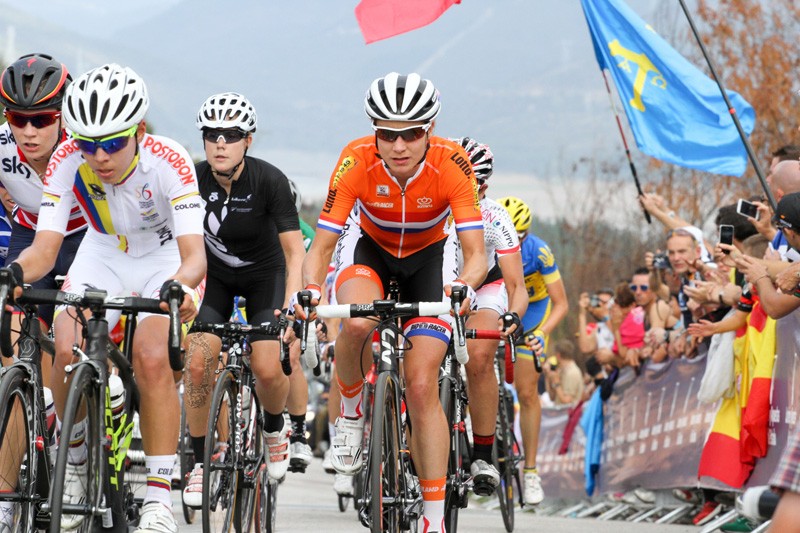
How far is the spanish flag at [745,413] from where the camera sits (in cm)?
977

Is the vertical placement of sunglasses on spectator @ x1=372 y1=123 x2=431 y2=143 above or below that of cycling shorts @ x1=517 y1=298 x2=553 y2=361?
above

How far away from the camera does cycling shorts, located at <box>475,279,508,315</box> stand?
9.79 meters

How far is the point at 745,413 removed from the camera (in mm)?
9953

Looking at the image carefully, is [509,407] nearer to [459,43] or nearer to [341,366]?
[341,366]

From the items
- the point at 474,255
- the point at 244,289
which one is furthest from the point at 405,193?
the point at 244,289

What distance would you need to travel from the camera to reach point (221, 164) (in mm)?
9062

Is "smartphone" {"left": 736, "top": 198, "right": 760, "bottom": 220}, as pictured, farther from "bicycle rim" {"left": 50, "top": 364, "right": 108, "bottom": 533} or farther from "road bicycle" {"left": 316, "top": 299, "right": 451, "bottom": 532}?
"bicycle rim" {"left": 50, "top": 364, "right": 108, "bottom": 533}

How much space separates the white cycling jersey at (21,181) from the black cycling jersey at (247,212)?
0.98 metres

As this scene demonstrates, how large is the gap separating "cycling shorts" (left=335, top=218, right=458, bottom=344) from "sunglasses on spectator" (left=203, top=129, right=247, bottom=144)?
1223 mm

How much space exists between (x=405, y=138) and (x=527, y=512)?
28.9ft

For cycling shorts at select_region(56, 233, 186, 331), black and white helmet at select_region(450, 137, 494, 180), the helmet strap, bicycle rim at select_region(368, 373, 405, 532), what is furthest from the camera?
black and white helmet at select_region(450, 137, 494, 180)

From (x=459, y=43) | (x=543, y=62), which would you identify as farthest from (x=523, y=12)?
(x=543, y=62)

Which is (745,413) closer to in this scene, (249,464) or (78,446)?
(249,464)

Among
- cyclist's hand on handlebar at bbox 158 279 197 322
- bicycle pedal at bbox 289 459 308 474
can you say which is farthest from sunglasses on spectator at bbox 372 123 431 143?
bicycle pedal at bbox 289 459 308 474
